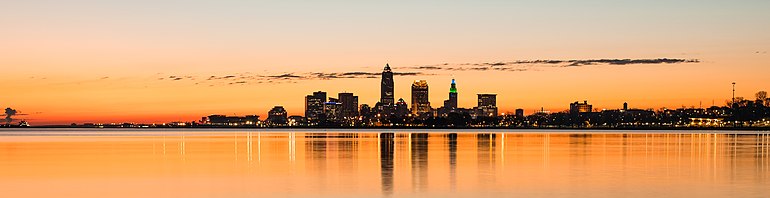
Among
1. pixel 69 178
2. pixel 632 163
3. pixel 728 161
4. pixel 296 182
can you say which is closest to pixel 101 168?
pixel 69 178

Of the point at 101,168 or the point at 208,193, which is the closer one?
the point at 208,193

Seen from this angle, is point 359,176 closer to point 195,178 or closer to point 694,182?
point 195,178

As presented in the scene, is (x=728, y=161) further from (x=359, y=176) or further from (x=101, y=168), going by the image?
(x=101, y=168)

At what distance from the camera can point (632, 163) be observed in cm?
4378

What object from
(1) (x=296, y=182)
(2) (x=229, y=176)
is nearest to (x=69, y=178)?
(2) (x=229, y=176)

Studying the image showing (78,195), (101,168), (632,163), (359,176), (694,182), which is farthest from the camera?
(632,163)

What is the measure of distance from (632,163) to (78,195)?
81.9 feet

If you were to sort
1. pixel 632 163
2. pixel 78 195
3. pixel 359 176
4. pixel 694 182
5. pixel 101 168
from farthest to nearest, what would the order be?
pixel 632 163 < pixel 101 168 < pixel 359 176 < pixel 694 182 < pixel 78 195

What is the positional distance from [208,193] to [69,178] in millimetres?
9206

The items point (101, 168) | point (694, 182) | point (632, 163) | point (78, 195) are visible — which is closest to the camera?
point (78, 195)

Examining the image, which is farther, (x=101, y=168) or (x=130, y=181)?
(x=101, y=168)

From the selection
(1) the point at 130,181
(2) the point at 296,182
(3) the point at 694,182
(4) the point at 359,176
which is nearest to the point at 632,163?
(3) the point at 694,182

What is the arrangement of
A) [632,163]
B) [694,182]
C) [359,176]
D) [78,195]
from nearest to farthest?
[78,195]
[694,182]
[359,176]
[632,163]

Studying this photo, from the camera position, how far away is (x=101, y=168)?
4109 centimetres
